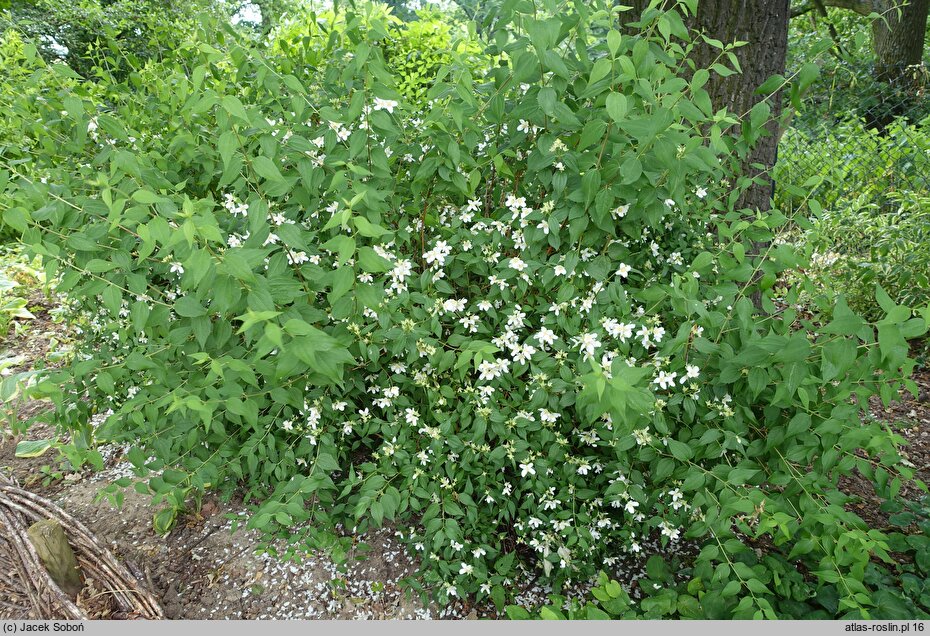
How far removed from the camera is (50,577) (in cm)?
210

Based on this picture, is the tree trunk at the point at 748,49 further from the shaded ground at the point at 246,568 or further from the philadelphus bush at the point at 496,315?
the shaded ground at the point at 246,568

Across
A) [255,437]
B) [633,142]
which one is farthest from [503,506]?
[633,142]

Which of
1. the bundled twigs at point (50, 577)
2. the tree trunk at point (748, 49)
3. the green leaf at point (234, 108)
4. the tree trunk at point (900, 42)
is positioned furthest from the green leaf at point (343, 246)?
the tree trunk at point (900, 42)

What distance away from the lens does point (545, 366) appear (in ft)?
5.63

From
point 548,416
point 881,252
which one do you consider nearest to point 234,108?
point 548,416

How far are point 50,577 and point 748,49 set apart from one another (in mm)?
3485

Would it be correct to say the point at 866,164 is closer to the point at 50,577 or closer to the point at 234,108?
the point at 234,108

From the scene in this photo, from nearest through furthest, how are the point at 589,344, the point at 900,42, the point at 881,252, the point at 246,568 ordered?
the point at 589,344 → the point at 246,568 → the point at 881,252 → the point at 900,42

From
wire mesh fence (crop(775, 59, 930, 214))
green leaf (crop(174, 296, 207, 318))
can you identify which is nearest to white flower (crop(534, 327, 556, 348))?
green leaf (crop(174, 296, 207, 318))

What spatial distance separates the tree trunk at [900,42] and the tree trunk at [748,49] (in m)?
4.84

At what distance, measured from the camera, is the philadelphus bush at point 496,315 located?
1498 millimetres

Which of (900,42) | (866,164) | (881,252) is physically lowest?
(881,252)

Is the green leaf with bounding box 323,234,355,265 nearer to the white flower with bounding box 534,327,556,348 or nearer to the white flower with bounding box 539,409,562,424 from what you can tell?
the white flower with bounding box 534,327,556,348

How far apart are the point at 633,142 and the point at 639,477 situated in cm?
105
